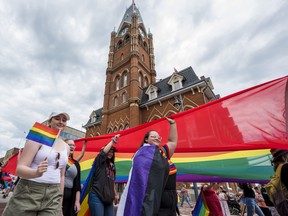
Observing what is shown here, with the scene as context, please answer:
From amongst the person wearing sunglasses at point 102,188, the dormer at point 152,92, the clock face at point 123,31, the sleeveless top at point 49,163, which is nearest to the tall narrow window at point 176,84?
the dormer at point 152,92

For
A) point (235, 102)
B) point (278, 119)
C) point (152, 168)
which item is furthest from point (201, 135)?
point (152, 168)

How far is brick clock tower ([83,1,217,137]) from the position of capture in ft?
56.3

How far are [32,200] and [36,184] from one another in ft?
0.53

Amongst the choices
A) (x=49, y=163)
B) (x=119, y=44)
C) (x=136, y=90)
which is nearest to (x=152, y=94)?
(x=136, y=90)

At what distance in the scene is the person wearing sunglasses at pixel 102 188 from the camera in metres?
2.76

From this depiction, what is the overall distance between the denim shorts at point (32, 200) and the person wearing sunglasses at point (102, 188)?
90 cm

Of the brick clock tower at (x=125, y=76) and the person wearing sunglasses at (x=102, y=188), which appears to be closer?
the person wearing sunglasses at (x=102, y=188)

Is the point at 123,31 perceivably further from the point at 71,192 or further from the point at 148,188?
the point at 148,188

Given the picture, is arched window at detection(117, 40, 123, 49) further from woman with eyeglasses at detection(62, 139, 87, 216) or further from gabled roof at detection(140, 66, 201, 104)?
woman with eyeglasses at detection(62, 139, 87, 216)

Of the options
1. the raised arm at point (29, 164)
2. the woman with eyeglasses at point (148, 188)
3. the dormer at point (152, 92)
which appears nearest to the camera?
the woman with eyeglasses at point (148, 188)

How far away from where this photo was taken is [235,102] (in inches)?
110

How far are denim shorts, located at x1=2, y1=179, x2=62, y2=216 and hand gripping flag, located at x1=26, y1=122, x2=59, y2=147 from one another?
478mm

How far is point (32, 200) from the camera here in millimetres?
1760

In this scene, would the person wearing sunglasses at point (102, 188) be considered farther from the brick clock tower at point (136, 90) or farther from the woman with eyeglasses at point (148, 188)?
the brick clock tower at point (136, 90)
